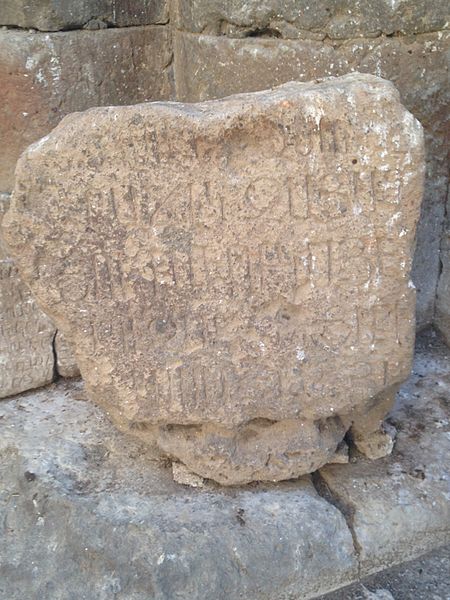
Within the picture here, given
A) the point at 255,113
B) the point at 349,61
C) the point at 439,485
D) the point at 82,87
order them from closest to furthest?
the point at 255,113, the point at 439,485, the point at 349,61, the point at 82,87

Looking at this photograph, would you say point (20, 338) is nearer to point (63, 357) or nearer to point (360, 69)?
point (63, 357)

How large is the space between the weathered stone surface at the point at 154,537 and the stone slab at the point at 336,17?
136 cm

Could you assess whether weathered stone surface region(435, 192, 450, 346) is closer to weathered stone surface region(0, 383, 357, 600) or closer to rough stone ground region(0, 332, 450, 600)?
rough stone ground region(0, 332, 450, 600)

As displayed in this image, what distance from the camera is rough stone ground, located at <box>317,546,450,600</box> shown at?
212cm

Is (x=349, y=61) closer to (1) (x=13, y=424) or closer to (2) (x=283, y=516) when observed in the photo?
(2) (x=283, y=516)

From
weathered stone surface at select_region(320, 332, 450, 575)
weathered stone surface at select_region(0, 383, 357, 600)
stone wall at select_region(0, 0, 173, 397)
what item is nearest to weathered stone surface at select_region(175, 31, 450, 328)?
stone wall at select_region(0, 0, 173, 397)

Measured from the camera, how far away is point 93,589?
2.05m

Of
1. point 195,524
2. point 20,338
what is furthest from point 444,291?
point 20,338

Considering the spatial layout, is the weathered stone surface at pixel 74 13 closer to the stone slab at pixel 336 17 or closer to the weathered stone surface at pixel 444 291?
the stone slab at pixel 336 17

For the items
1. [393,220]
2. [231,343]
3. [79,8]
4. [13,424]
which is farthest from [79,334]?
[79,8]

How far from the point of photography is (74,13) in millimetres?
2516

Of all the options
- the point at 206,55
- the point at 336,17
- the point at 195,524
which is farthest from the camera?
the point at 206,55

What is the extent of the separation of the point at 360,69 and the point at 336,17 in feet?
0.56

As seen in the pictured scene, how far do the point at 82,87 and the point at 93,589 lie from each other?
1541 mm
